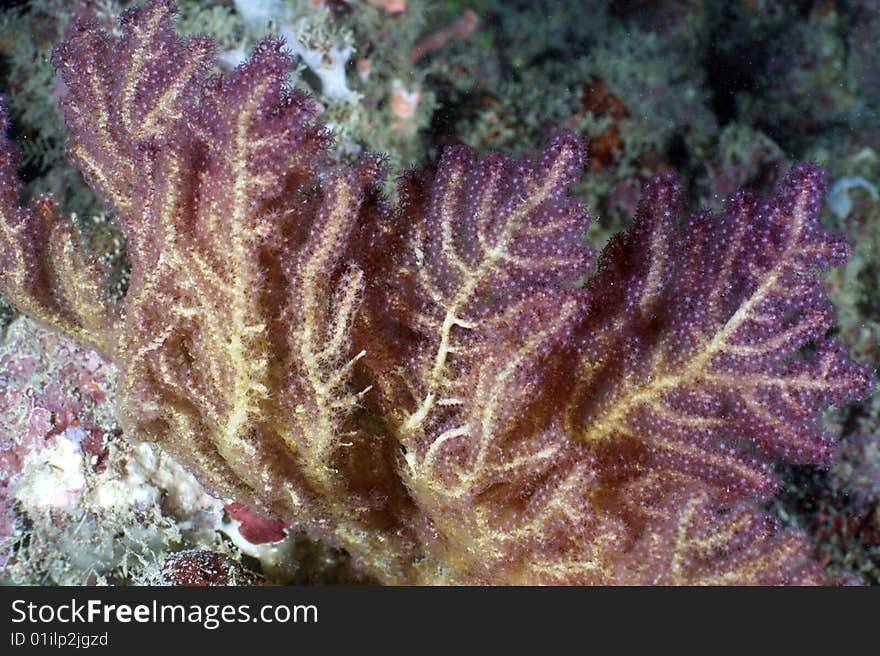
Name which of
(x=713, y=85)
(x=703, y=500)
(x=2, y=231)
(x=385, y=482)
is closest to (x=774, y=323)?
(x=703, y=500)

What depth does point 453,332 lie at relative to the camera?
200cm

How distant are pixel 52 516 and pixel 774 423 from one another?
2.52 meters

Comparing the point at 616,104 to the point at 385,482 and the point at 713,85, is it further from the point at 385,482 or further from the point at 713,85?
the point at 385,482

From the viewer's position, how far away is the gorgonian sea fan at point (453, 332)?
186 cm

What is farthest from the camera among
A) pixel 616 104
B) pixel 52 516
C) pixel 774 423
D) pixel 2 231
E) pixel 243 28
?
pixel 616 104

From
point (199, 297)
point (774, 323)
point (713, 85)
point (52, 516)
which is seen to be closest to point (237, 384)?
point (199, 297)

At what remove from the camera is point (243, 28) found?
352 cm

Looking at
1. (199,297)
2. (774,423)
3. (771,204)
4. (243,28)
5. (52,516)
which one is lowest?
(774,423)

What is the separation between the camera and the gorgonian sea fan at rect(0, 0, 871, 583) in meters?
1.86

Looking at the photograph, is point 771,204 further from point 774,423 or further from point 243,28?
point 243,28

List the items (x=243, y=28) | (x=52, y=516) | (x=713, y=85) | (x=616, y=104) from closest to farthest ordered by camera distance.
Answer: (x=52, y=516) → (x=243, y=28) → (x=616, y=104) → (x=713, y=85)

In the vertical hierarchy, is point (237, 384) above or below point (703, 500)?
above

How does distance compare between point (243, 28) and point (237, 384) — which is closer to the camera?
point (237, 384)

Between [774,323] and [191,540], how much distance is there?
2.17m
